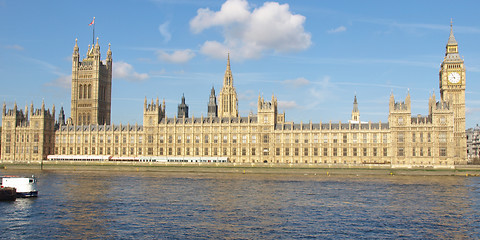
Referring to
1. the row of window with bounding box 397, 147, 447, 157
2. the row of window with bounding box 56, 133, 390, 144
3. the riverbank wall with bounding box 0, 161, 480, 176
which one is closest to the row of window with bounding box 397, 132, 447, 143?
the row of window with bounding box 397, 147, 447, 157

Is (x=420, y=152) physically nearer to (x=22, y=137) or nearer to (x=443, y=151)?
(x=443, y=151)

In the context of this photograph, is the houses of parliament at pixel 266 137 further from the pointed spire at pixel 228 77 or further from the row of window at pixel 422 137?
the pointed spire at pixel 228 77

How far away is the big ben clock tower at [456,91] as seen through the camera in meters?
132

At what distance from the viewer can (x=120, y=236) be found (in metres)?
42.8

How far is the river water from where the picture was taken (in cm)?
4438

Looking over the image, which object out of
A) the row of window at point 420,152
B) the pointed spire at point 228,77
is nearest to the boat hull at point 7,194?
the row of window at point 420,152

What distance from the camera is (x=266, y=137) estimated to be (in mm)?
131625

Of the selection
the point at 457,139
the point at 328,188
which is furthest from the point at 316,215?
the point at 457,139

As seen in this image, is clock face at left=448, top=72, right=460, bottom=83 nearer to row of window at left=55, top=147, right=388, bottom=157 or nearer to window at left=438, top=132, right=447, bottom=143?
window at left=438, top=132, right=447, bottom=143

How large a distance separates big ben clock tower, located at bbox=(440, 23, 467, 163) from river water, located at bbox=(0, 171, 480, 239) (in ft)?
182

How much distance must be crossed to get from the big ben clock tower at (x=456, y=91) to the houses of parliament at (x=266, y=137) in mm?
249

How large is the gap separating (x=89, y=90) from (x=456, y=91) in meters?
118

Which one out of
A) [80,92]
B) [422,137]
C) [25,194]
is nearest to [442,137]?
[422,137]

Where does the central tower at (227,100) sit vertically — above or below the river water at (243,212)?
above
